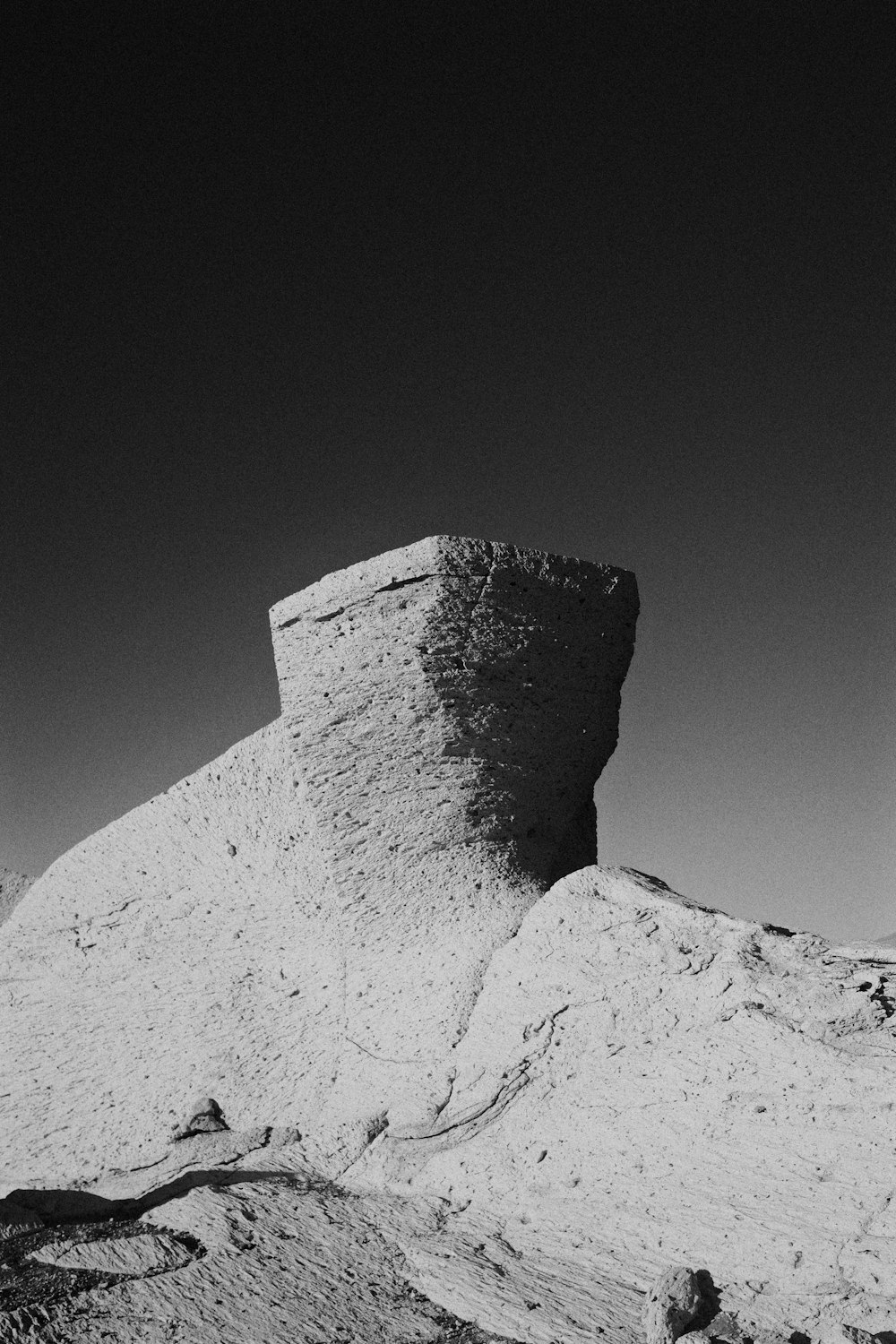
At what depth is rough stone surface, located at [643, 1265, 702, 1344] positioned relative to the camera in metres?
2.92

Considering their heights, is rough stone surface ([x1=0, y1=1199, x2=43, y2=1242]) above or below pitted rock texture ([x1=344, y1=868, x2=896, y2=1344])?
below

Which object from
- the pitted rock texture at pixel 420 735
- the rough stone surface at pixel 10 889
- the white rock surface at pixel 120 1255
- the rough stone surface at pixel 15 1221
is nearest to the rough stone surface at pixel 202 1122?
the pitted rock texture at pixel 420 735

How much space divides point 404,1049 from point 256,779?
2053 millimetres

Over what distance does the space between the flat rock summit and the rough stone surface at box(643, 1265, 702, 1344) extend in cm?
1

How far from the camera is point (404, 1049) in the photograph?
4766mm

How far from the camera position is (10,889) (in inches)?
412

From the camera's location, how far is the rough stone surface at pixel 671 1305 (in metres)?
2.92

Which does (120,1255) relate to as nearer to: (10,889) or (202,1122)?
(202,1122)

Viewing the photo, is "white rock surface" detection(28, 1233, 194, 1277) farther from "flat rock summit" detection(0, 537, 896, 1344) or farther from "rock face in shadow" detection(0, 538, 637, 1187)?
"rock face in shadow" detection(0, 538, 637, 1187)

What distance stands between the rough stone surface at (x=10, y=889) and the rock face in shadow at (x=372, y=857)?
4655 mm

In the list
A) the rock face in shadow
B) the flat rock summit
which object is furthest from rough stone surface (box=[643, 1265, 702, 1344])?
the rock face in shadow

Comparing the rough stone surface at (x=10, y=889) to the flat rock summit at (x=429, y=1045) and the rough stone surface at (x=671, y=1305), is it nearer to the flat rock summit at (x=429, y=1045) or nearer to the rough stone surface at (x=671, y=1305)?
the flat rock summit at (x=429, y=1045)

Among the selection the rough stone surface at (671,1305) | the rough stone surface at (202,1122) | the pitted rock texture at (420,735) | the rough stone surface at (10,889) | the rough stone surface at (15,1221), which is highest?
the pitted rock texture at (420,735)

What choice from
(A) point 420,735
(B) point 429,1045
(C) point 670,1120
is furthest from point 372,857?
(C) point 670,1120
